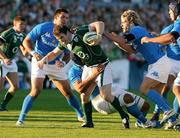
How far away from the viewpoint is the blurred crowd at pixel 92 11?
102 ft

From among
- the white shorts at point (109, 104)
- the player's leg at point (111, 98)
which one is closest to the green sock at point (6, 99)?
the white shorts at point (109, 104)

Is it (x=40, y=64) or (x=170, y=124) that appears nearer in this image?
(x=170, y=124)

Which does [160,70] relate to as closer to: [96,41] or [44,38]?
[96,41]

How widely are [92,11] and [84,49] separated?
21.1 meters

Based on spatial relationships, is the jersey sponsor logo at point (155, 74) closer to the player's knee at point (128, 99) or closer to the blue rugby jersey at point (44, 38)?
the player's knee at point (128, 99)

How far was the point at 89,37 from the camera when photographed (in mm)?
12977

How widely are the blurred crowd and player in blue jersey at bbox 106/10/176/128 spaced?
51.4ft

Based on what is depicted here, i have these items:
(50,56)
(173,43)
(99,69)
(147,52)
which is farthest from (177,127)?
(50,56)

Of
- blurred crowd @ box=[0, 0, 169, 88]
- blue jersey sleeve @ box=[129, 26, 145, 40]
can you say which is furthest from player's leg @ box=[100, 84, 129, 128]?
blurred crowd @ box=[0, 0, 169, 88]

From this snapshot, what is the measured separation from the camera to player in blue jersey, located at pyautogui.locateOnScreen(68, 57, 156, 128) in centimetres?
1367

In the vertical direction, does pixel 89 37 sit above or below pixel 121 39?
above

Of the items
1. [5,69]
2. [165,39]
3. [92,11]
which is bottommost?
[92,11]

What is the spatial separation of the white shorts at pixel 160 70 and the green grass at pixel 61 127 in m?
0.96

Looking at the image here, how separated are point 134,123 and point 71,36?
246cm
